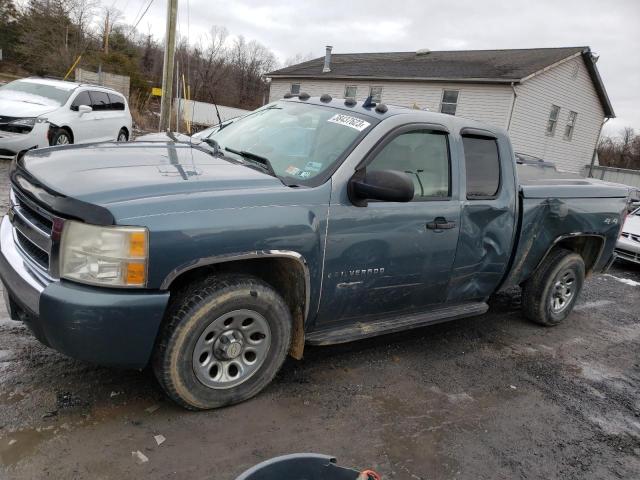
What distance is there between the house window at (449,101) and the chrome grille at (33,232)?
2212cm

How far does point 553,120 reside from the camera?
23844 millimetres

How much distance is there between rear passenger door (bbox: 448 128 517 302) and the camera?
12.9 feet

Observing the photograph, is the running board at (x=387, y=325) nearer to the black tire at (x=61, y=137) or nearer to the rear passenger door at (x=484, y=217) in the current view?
the rear passenger door at (x=484, y=217)

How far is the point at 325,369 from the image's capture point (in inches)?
147

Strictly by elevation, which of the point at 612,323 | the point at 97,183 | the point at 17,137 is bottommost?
the point at 612,323

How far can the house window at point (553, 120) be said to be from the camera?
928 inches

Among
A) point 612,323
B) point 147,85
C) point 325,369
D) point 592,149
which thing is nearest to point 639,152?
point 592,149

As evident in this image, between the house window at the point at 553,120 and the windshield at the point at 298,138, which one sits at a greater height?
the house window at the point at 553,120

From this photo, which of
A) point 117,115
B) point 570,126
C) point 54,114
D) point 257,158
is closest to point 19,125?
point 54,114

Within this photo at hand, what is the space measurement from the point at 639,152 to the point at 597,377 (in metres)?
59.0

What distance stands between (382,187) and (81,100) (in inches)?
398

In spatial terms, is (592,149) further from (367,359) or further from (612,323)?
(367,359)

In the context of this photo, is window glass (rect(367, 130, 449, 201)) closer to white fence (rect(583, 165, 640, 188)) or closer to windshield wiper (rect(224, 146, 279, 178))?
windshield wiper (rect(224, 146, 279, 178))

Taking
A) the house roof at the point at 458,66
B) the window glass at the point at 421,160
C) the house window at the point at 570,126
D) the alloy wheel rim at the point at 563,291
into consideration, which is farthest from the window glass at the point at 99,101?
the house window at the point at 570,126
